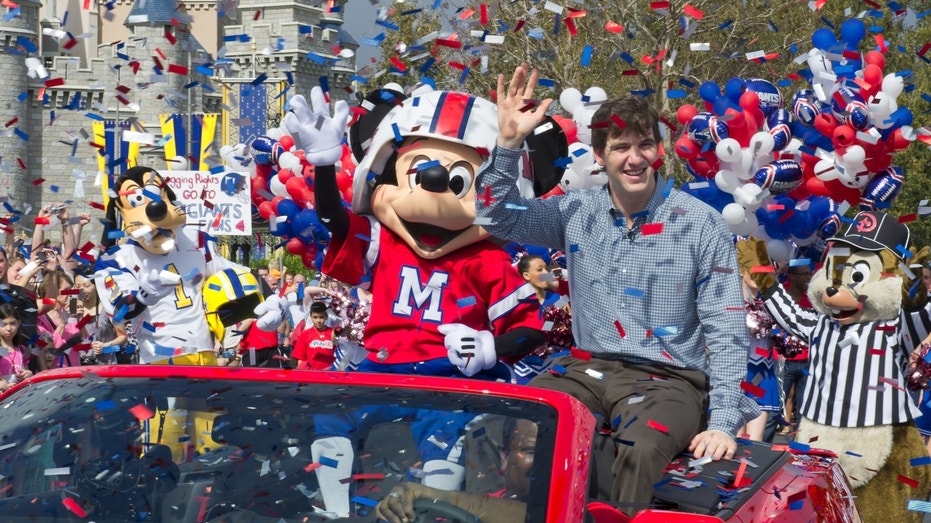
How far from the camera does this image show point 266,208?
7453 millimetres

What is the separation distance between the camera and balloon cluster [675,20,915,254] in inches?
304

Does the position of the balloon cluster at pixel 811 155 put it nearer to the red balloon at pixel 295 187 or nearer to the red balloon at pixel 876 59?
the red balloon at pixel 876 59

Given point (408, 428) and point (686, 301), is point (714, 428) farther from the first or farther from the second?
point (408, 428)

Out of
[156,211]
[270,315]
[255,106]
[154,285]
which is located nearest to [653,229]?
[154,285]

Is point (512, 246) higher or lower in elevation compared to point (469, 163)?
lower

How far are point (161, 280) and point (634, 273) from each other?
3946mm

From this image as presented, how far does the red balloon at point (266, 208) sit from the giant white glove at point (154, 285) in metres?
0.60

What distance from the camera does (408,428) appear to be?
120 inches

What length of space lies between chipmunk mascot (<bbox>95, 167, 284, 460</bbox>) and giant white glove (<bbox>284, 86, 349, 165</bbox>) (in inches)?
91.6

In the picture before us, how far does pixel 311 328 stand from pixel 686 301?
25.4 feet

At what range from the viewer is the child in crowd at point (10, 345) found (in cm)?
761

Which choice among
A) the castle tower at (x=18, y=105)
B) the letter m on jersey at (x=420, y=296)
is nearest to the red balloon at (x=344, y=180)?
the letter m on jersey at (x=420, y=296)

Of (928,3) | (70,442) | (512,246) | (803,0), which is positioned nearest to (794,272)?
(512,246)

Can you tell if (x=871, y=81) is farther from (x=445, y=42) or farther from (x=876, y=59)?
(x=445, y=42)
